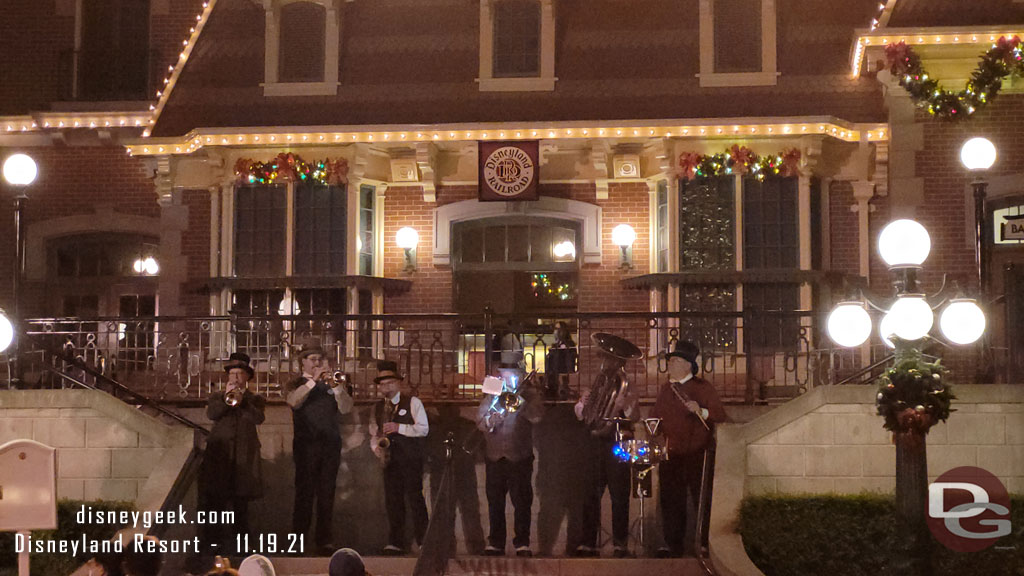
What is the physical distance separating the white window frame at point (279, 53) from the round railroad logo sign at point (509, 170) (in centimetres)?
264

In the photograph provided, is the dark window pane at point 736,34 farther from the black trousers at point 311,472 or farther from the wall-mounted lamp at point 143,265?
the wall-mounted lamp at point 143,265

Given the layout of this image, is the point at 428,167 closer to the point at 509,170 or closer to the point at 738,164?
the point at 509,170

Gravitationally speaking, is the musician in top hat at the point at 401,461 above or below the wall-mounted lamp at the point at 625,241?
below

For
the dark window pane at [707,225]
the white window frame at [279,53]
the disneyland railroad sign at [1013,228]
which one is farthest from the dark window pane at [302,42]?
the disneyland railroad sign at [1013,228]

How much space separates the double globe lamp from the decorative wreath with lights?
311mm

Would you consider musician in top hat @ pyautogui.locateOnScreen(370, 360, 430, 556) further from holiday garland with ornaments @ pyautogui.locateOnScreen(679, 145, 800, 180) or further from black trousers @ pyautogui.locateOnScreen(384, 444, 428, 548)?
holiday garland with ornaments @ pyautogui.locateOnScreen(679, 145, 800, 180)

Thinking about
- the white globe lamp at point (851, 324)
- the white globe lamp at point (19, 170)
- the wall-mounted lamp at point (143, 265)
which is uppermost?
the white globe lamp at point (19, 170)

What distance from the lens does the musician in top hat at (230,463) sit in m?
11.0

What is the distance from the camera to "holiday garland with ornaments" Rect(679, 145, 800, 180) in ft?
53.8

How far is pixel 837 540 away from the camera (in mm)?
10539

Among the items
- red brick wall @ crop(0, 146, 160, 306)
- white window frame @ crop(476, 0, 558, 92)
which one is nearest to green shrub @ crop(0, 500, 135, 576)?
red brick wall @ crop(0, 146, 160, 306)

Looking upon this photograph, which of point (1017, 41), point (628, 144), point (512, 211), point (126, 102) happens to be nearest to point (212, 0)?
point (126, 102)

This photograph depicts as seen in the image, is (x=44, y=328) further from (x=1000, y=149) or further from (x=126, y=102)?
(x=1000, y=149)

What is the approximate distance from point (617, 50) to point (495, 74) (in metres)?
1.80
